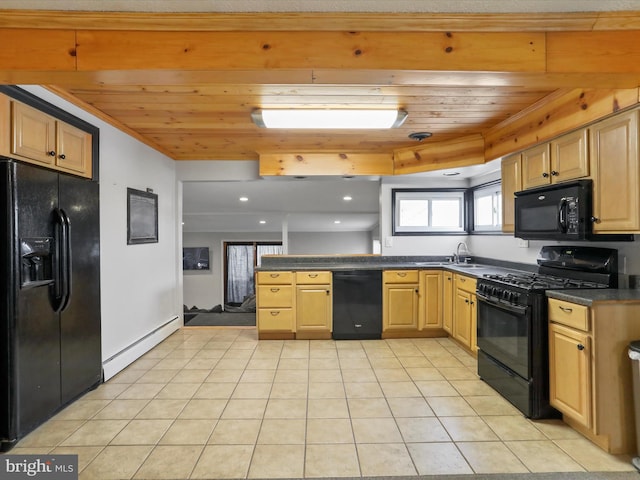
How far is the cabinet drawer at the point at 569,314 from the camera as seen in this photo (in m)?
1.91

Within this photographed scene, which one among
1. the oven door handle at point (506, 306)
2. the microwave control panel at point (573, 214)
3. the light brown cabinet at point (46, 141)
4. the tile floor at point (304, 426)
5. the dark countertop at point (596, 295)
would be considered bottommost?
the tile floor at point (304, 426)

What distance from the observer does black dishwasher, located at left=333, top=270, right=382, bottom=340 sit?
3926 millimetres

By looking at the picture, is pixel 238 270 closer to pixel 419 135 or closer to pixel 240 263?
pixel 240 263

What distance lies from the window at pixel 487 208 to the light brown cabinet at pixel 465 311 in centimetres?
90

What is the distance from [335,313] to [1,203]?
3.04m

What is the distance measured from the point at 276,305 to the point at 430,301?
1791mm

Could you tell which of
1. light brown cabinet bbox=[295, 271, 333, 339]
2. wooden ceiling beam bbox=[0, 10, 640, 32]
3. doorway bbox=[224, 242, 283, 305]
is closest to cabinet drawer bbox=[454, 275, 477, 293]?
light brown cabinet bbox=[295, 271, 333, 339]

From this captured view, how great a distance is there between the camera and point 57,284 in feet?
7.25

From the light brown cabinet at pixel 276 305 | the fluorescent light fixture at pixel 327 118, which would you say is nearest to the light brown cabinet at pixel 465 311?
the fluorescent light fixture at pixel 327 118

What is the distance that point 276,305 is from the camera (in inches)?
154

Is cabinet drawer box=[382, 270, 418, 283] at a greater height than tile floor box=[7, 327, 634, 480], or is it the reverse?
cabinet drawer box=[382, 270, 418, 283]

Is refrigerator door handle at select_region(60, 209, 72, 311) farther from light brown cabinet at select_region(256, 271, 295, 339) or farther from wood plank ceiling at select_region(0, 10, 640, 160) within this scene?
light brown cabinet at select_region(256, 271, 295, 339)

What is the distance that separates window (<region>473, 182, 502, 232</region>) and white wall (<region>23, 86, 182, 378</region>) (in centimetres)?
387

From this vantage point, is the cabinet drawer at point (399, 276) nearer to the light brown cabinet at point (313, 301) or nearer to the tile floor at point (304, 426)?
the light brown cabinet at point (313, 301)
